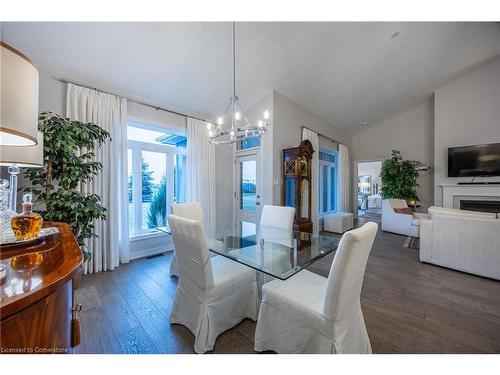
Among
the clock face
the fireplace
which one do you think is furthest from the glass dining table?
the fireplace

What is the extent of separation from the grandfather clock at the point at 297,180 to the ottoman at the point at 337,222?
1291 mm

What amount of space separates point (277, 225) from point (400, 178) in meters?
4.79

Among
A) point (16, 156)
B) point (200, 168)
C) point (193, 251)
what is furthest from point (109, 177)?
point (193, 251)

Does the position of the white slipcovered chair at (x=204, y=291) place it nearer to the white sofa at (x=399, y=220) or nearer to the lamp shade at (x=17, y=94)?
the lamp shade at (x=17, y=94)

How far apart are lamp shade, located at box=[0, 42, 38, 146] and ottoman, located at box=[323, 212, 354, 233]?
5.47 meters

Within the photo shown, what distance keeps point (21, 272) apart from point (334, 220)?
543 centimetres

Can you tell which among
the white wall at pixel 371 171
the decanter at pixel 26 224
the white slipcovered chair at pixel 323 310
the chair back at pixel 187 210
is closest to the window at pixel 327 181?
the chair back at pixel 187 210

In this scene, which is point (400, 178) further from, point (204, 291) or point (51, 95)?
point (51, 95)

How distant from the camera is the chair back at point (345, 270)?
3.73 feet

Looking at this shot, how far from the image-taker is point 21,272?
656 millimetres

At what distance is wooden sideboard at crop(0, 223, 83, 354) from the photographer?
19.5 inches

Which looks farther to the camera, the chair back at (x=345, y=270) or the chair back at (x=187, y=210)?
the chair back at (x=187, y=210)

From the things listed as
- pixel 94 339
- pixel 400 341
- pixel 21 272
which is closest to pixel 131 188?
pixel 94 339

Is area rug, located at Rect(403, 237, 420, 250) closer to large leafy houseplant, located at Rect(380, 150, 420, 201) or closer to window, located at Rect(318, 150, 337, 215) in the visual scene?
large leafy houseplant, located at Rect(380, 150, 420, 201)
